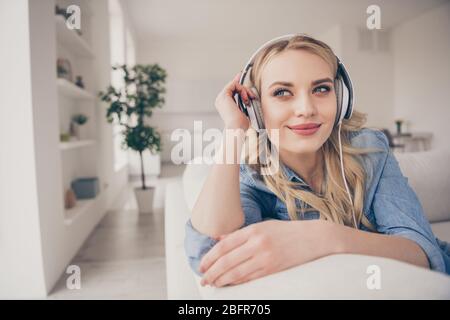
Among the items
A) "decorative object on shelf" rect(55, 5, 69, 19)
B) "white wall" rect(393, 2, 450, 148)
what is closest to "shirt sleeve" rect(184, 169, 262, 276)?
"decorative object on shelf" rect(55, 5, 69, 19)

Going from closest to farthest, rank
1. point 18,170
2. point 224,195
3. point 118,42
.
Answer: point 224,195, point 18,170, point 118,42

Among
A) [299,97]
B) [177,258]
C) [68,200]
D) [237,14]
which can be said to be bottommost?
[68,200]

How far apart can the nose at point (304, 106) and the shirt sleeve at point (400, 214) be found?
235 millimetres

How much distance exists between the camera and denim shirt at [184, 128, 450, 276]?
53 centimetres

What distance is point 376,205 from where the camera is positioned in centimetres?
61

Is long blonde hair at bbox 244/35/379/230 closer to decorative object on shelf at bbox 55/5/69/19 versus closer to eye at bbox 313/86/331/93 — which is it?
eye at bbox 313/86/331/93

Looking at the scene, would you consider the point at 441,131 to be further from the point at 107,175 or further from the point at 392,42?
the point at 107,175

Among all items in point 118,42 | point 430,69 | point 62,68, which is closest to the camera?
point 62,68

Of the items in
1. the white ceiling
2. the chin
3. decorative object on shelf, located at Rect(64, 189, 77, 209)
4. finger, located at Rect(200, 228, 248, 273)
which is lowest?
decorative object on shelf, located at Rect(64, 189, 77, 209)

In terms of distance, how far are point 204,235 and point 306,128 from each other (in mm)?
281

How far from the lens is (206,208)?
532mm

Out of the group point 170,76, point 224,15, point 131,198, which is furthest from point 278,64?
point 170,76

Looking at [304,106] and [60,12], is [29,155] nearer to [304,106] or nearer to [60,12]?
[60,12]

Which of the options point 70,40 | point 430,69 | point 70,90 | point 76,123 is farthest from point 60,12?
point 430,69
